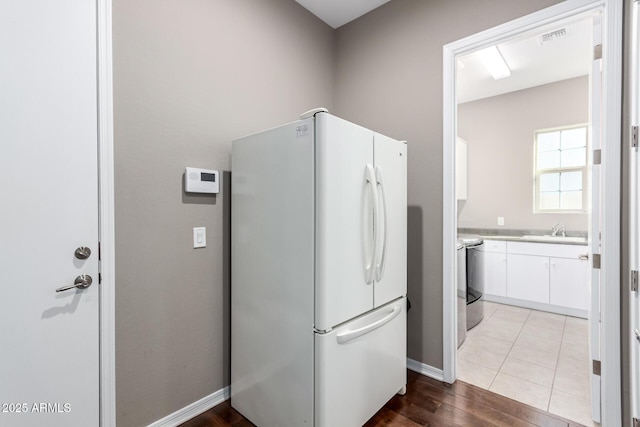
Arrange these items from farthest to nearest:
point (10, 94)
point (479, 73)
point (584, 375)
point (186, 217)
Answer: 1. point (479, 73)
2. point (584, 375)
3. point (186, 217)
4. point (10, 94)

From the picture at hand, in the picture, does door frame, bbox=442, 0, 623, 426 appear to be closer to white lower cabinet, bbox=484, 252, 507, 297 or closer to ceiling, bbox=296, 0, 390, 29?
ceiling, bbox=296, 0, 390, 29

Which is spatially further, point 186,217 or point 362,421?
point 186,217

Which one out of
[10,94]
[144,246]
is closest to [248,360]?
[144,246]

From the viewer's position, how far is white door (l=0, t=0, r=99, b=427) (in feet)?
3.96

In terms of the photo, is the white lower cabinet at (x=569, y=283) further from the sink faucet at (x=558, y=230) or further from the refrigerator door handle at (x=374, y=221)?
the refrigerator door handle at (x=374, y=221)

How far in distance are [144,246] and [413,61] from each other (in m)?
2.32

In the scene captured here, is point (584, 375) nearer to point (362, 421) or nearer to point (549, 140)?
point (362, 421)

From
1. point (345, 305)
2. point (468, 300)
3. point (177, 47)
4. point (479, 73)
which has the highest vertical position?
point (479, 73)

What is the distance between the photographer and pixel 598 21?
169 centimetres

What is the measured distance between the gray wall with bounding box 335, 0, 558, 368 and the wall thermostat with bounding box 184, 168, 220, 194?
58.1 inches

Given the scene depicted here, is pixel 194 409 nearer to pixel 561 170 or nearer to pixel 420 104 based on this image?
pixel 420 104

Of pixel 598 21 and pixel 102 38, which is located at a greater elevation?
pixel 598 21

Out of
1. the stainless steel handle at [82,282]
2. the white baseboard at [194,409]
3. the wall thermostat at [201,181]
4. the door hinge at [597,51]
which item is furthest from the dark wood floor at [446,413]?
the door hinge at [597,51]

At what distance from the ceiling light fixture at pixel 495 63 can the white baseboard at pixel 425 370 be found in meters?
3.09
